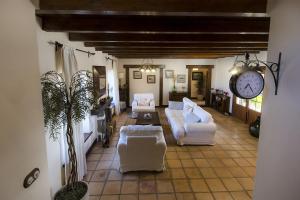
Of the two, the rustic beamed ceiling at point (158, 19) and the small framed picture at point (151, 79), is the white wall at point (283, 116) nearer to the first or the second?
the rustic beamed ceiling at point (158, 19)

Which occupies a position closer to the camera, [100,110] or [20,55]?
[20,55]

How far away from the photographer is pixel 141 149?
3.68m

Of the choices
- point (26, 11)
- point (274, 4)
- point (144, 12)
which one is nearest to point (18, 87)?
point (26, 11)

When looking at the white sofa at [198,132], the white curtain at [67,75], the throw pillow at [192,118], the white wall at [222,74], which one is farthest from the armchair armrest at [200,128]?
the white wall at [222,74]

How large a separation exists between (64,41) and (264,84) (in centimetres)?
292

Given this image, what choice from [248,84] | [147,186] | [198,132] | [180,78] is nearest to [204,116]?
[198,132]

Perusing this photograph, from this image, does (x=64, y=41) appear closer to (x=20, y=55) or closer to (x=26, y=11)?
(x=26, y=11)

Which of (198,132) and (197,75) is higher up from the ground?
(197,75)

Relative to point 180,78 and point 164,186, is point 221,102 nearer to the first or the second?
point 180,78

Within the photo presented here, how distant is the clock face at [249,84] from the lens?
193 cm

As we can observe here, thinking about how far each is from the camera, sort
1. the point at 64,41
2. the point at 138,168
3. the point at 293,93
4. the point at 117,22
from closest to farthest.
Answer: the point at 293,93 → the point at 117,22 → the point at 64,41 → the point at 138,168

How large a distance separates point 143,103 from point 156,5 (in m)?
6.86

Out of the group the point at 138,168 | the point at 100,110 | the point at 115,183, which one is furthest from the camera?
the point at 100,110

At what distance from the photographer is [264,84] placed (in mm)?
1841
